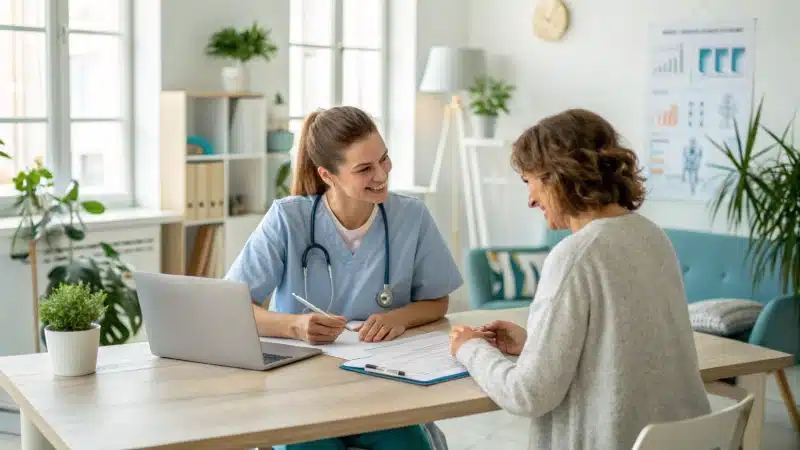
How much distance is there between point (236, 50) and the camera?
17.5 feet

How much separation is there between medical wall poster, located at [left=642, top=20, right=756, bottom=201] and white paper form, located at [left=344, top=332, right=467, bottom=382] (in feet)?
10.2

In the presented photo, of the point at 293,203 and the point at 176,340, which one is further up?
the point at 293,203

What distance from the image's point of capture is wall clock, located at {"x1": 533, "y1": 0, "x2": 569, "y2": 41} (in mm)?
6168

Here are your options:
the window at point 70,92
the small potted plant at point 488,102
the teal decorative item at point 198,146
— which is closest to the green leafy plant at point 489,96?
the small potted plant at point 488,102

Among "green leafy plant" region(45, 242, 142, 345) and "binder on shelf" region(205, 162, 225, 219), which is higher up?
"binder on shelf" region(205, 162, 225, 219)

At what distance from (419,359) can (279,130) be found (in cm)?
346

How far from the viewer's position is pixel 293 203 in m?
2.87

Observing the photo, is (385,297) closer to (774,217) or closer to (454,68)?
(774,217)

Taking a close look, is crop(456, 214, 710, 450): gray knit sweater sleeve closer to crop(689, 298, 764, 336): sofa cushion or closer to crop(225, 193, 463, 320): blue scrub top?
crop(225, 193, 463, 320): blue scrub top

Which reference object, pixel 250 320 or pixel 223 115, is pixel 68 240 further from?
pixel 250 320

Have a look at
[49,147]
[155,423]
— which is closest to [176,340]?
[155,423]

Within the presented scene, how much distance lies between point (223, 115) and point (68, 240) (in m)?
1.03

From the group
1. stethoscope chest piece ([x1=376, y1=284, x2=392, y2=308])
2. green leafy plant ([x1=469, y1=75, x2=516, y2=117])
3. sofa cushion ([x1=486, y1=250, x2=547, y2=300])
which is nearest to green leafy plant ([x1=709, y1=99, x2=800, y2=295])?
sofa cushion ([x1=486, y1=250, x2=547, y2=300])

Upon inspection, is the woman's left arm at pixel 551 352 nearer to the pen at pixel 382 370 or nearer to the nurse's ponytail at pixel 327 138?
the pen at pixel 382 370
